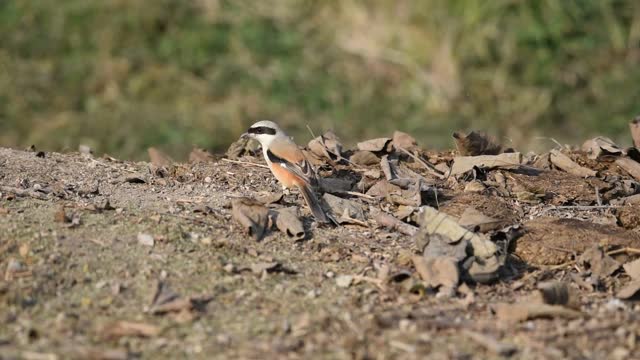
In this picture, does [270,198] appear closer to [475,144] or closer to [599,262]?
[475,144]

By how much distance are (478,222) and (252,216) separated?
1.26m

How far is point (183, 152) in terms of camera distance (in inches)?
440

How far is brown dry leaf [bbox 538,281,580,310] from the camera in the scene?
17.4 feet

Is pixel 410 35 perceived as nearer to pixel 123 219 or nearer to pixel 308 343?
pixel 123 219

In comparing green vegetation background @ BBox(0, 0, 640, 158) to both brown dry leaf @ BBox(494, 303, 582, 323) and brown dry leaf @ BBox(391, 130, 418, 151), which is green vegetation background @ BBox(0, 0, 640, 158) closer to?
brown dry leaf @ BBox(391, 130, 418, 151)

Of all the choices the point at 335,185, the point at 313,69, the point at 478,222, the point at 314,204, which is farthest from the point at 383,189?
the point at 313,69

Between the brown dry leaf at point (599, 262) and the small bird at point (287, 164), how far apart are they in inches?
56.7

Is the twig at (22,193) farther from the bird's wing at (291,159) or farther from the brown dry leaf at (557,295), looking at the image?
the brown dry leaf at (557,295)

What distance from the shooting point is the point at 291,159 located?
7.23 m

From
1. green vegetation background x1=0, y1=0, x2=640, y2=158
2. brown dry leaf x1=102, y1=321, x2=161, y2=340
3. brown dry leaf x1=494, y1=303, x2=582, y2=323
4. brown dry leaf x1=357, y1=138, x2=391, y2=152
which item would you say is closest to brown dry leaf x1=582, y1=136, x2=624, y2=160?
brown dry leaf x1=357, y1=138, x2=391, y2=152

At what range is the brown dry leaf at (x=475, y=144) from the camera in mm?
7641

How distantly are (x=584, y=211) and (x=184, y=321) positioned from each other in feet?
9.83

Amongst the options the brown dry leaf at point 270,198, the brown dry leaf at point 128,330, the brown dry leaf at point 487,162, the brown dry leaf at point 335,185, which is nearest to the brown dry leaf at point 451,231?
the brown dry leaf at point 270,198

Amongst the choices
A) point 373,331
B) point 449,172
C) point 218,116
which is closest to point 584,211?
point 449,172
